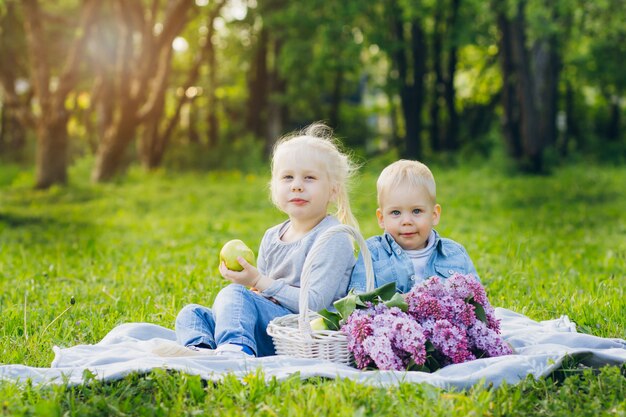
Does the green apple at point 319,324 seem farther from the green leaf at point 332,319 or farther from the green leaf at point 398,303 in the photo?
the green leaf at point 398,303

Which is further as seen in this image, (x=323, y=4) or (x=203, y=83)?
(x=203, y=83)

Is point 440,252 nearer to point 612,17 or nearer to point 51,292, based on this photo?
point 51,292

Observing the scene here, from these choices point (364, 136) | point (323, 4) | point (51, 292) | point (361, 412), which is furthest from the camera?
point (364, 136)

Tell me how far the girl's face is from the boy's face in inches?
14.4

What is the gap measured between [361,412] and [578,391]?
3.50 ft

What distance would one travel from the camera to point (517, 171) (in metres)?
17.2

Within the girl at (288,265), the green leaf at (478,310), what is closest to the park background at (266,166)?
the green leaf at (478,310)

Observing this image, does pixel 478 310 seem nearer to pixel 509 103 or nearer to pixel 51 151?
pixel 51 151

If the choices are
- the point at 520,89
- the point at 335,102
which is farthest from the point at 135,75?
the point at 335,102

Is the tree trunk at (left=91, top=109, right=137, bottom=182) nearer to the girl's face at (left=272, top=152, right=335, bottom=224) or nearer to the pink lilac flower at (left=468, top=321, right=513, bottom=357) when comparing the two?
the girl's face at (left=272, top=152, right=335, bottom=224)

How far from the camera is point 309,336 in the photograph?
394 cm

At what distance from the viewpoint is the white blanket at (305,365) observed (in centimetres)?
368

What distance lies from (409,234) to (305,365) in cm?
113

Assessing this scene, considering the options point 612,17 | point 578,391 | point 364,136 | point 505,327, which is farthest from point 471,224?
point 364,136
